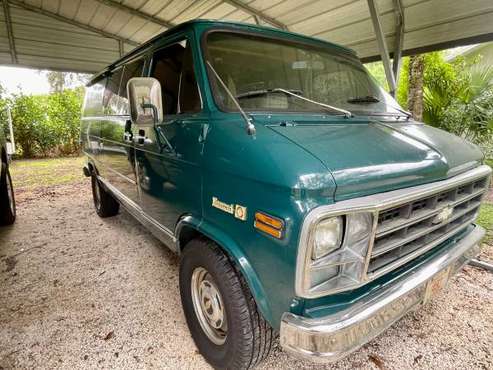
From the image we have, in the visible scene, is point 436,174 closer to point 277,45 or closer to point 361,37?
point 277,45

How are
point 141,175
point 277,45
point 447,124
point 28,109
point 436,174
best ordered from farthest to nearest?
1. point 28,109
2. point 447,124
3. point 141,175
4. point 277,45
5. point 436,174

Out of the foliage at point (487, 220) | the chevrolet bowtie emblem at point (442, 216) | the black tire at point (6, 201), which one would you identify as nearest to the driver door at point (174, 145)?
the chevrolet bowtie emblem at point (442, 216)

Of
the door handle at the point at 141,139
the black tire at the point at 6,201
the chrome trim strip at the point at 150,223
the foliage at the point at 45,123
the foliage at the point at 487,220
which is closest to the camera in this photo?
the chrome trim strip at the point at 150,223

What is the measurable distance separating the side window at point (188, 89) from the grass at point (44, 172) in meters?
6.34

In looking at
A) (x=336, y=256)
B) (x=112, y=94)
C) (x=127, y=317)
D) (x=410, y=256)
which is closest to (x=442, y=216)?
(x=410, y=256)

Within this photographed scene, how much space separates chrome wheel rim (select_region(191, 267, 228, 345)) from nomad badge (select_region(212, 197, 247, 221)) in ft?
1.55

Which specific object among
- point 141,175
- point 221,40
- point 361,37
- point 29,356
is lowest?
point 29,356

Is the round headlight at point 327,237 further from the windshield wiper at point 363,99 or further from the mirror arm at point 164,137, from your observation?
the windshield wiper at point 363,99

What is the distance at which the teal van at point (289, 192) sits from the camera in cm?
134

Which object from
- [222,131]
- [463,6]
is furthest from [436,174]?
[463,6]

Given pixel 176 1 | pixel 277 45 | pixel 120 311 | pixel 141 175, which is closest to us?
pixel 277 45

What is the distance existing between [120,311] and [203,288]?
3.34 ft

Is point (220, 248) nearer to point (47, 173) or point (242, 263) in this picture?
point (242, 263)

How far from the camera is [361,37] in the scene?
221 inches
